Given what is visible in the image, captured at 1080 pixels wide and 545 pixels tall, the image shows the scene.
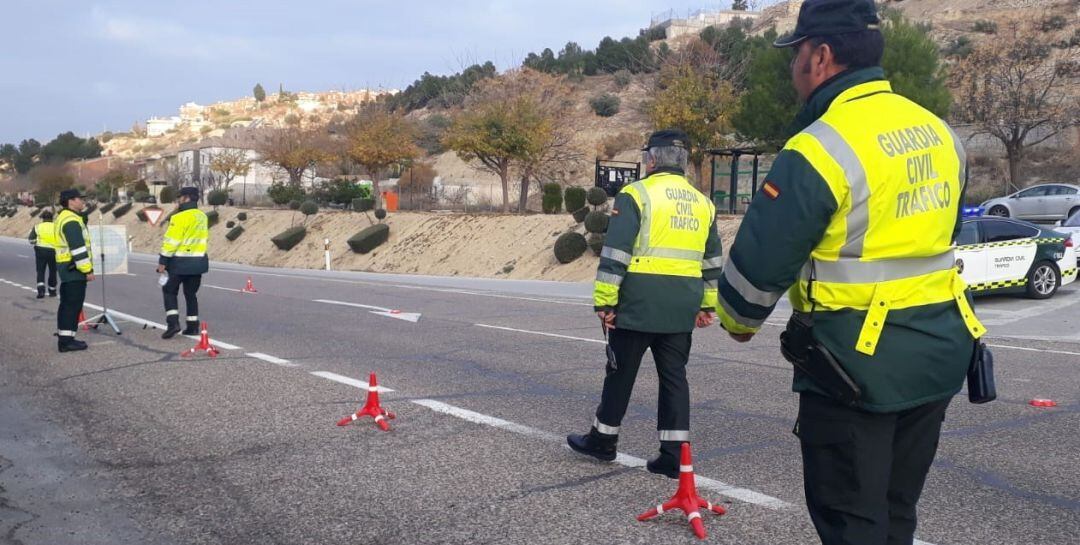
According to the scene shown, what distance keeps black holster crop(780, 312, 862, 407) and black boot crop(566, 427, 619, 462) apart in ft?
10.1

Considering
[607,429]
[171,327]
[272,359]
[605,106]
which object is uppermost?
[605,106]

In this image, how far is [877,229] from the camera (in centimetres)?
274

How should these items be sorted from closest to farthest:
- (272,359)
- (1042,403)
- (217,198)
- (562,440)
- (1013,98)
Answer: (562,440)
(1042,403)
(272,359)
(1013,98)
(217,198)

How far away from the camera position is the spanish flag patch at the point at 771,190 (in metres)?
2.74

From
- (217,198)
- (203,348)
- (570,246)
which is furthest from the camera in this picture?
(217,198)

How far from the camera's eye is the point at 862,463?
278 centimetres

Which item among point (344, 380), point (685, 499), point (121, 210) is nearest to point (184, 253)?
point (344, 380)

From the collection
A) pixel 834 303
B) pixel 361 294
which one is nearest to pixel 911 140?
pixel 834 303

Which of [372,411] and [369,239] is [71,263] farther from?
[369,239]

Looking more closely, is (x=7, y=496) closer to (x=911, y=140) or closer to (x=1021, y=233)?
(x=911, y=140)

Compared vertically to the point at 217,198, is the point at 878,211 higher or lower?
higher

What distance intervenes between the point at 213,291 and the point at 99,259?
770 cm

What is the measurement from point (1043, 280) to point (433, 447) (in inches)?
556

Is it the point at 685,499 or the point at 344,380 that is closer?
the point at 685,499
